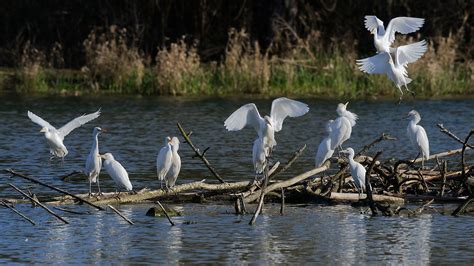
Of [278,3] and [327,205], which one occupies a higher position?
[278,3]

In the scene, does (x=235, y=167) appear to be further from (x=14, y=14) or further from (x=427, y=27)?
(x=14, y=14)

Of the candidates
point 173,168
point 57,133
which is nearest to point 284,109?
point 173,168

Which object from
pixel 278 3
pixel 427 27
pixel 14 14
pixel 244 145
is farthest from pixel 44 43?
pixel 244 145

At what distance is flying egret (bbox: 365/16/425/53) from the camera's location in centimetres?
1533

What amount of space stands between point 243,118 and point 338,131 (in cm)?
108

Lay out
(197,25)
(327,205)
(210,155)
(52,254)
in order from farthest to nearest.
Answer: (197,25)
(210,155)
(327,205)
(52,254)

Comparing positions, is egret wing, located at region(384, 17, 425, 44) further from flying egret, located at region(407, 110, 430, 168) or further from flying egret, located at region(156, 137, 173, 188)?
flying egret, located at region(156, 137, 173, 188)

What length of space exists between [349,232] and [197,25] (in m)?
21.1

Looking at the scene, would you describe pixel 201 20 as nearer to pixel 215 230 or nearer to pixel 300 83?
pixel 300 83

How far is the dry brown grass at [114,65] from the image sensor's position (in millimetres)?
27500

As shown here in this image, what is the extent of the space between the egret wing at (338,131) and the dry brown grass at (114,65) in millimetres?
13495

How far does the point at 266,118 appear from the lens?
13.8m

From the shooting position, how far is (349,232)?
1177 cm

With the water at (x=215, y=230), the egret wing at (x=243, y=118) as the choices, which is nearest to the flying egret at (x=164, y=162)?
the water at (x=215, y=230)
